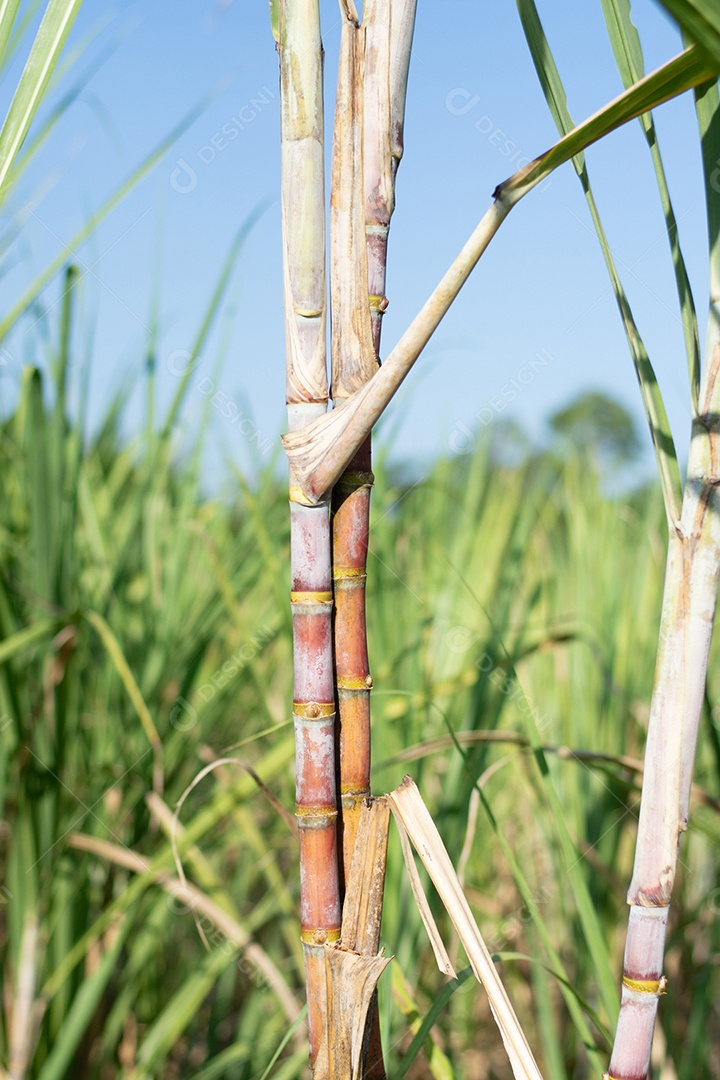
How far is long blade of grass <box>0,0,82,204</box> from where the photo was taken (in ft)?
0.78

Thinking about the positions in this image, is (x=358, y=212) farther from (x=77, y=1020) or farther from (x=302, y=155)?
(x=77, y=1020)

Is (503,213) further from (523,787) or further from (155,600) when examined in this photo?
(523,787)

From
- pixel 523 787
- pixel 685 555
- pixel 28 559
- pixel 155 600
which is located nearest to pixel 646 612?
pixel 523 787

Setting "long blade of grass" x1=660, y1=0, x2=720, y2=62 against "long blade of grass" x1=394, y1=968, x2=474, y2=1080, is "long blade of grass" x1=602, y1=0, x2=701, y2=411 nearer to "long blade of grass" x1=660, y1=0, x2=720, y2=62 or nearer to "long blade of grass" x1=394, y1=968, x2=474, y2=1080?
"long blade of grass" x1=660, y1=0, x2=720, y2=62

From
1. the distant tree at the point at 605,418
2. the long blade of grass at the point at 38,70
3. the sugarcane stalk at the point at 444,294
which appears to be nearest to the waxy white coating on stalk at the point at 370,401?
the sugarcane stalk at the point at 444,294

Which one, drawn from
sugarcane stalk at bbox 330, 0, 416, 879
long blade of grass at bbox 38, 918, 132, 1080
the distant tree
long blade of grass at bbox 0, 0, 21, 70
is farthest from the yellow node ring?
the distant tree

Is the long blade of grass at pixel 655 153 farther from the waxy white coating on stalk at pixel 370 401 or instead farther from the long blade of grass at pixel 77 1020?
the long blade of grass at pixel 77 1020

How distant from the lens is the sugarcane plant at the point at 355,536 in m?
0.24

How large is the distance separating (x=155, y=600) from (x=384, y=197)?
57 centimetres

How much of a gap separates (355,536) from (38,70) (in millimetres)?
164

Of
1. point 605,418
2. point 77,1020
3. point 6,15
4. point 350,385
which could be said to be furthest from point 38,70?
point 605,418

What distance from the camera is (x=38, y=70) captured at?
0.79 feet

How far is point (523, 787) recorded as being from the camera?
3.60 feet

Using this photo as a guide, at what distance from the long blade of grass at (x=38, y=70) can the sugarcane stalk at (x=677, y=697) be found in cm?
19
